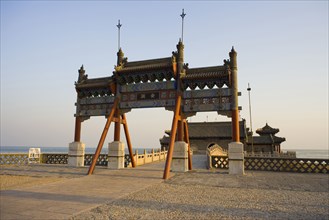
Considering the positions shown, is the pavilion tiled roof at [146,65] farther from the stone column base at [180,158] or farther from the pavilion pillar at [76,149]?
the pavilion pillar at [76,149]

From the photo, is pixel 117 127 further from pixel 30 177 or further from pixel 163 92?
pixel 30 177

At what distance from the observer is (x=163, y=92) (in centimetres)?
1505

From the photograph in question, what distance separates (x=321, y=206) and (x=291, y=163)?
9.62 m

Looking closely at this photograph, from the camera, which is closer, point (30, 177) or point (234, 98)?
point (30, 177)

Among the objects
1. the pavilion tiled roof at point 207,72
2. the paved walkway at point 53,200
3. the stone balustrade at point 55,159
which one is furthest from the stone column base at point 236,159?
the stone balustrade at point 55,159

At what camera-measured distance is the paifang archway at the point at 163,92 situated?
45.2 ft

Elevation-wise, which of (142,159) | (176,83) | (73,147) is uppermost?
(176,83)

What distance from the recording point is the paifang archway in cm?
1377

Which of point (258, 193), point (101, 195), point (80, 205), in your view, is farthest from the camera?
point (258, 193)

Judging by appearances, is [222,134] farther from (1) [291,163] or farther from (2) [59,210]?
(2) [59,210]

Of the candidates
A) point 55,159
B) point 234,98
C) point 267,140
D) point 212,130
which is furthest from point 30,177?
point 267,140

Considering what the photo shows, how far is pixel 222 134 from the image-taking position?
144 ft

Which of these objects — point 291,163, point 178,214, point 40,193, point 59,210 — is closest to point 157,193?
point 178,214

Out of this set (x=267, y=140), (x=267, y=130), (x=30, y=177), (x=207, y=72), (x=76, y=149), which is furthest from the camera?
(x=267, y=130)
